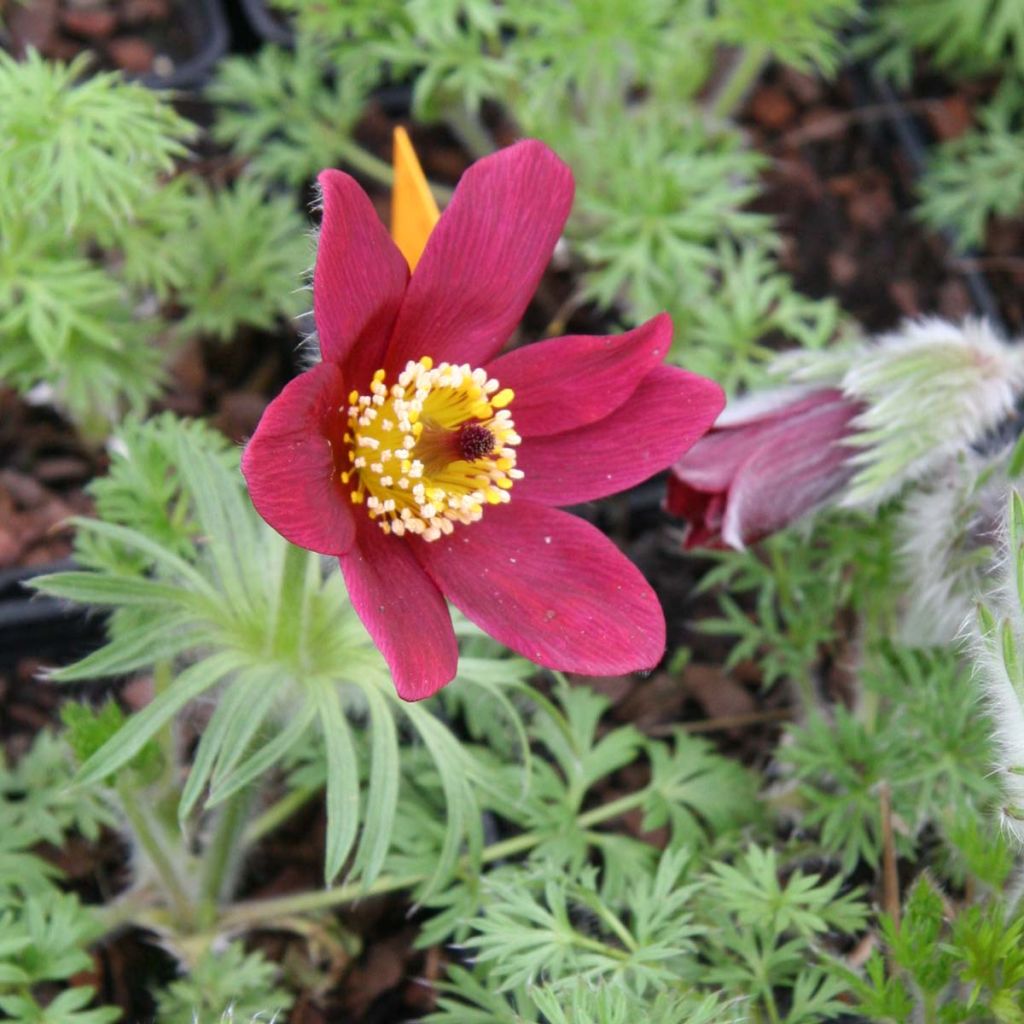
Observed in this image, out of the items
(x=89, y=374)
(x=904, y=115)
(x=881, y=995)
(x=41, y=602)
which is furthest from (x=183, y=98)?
(x=881, y=995)

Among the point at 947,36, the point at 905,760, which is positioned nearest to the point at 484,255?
the point at 905,760

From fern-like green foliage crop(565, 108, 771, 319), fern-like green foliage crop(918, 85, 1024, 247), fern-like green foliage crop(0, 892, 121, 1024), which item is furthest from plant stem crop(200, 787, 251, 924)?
fern-like green foliage crop(918, 85, 1024, 247)

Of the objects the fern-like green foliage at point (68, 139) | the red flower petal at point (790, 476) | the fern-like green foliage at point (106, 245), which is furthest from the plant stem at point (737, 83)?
the fern-like green foliage at point (68, 139)

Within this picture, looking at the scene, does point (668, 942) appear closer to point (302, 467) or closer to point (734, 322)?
point (302, 467)

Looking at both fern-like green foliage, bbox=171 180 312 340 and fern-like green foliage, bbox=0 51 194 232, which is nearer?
fern-like green foliage, bbox=0 51 194 232

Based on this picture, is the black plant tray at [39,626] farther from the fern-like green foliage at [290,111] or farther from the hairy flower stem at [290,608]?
the fern-like green foliage at [290,111]

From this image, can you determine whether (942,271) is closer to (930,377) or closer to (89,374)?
(930,377)

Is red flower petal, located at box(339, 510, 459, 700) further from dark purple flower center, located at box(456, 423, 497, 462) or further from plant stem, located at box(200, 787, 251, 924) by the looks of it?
plant stem, located at box(200, 787, 251, 924)
